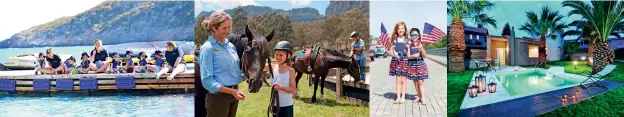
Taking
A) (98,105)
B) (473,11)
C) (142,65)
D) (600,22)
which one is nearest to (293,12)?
(142,65)

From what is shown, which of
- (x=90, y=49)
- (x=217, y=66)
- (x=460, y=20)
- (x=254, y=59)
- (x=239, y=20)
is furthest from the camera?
(x=460, y=20)

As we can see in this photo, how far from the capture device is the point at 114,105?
8219 millimetres

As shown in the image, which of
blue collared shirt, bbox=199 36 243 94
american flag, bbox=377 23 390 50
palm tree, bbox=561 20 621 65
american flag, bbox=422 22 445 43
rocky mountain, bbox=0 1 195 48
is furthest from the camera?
palm tree, bbox=561 20 621 65

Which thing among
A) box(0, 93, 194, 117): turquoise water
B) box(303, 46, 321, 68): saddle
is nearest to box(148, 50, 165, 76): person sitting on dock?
box(0, 93, 194, 117): turquoise water

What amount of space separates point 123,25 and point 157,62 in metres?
0.68

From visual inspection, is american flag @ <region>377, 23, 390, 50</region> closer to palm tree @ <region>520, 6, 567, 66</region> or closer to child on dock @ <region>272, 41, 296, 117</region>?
child on dock @ <region>272, 41, 296, 117</region>

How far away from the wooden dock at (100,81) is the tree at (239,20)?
80cm

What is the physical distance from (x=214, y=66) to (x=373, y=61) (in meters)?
2.35

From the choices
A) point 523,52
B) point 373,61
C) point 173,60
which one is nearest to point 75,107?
point 173,60

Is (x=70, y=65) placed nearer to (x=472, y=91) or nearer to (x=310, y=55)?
(x=310, y=55)

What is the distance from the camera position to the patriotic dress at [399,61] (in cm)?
856

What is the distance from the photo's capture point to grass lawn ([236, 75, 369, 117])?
7820mm

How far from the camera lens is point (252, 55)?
7.44 meters

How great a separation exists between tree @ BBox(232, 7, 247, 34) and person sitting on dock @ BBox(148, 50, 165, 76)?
101cm
